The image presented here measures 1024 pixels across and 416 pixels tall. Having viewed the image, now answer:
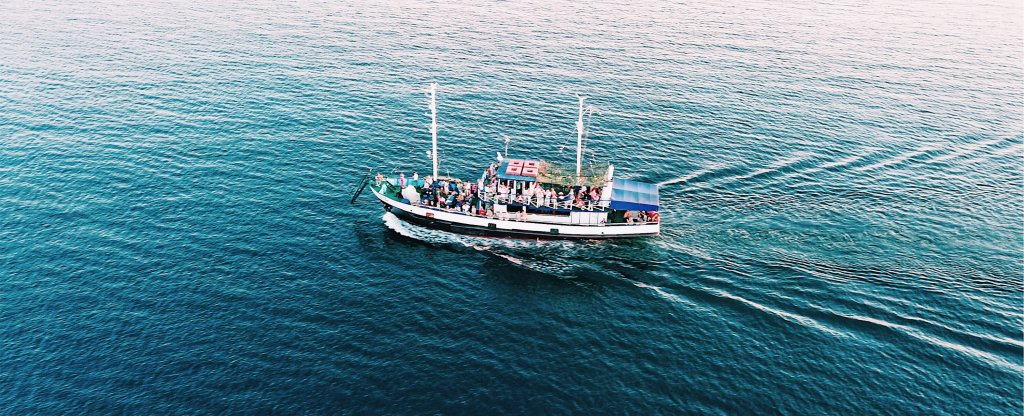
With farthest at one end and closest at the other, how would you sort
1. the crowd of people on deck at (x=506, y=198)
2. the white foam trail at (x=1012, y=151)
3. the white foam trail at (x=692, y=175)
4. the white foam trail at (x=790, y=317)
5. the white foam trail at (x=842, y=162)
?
the white foam trail at (x=1012, y=151) → the white foam trail at (x=842, y=162) → the white foam trail at (x=692, y=175) → the crowd of people on deck at (x=506, y=198) → the white foam trail at (x=790, y=317)

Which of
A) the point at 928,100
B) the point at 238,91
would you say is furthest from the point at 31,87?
the point at 928,100

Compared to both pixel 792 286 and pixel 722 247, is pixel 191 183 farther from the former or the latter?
pixel 792 286

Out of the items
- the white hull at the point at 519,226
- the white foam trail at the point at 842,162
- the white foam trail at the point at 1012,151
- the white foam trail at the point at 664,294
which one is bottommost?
the white foam trail at the point at 664,294

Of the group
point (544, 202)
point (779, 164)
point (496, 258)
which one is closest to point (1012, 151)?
point (779, 164)

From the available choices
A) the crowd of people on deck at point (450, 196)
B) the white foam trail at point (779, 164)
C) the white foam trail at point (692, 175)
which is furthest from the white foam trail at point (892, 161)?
the crowd of people on deck at point (450, 196)

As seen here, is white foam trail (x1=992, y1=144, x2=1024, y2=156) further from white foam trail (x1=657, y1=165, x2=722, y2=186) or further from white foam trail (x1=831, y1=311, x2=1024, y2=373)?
white foam trail (x1=831, y1=311, x2=1024, y2=373)

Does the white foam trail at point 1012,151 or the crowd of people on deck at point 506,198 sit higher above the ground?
A: the white foam trail at point 1012,151

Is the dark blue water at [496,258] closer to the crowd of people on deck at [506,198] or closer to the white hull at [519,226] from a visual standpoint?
the white hull at [519,226]
